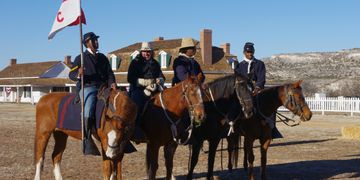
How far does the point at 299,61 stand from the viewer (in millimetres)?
99062

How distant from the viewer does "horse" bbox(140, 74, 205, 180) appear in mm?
8414

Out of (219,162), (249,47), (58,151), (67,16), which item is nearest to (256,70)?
(249,47)

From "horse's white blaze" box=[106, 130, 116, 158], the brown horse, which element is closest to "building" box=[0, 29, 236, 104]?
the brown horse

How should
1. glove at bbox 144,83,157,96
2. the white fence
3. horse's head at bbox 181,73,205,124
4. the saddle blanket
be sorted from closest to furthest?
1. horse's head at bbox 181,73,205,124
2. the saddle blanket
3. glove at bbox 144,83,157,96
4. the white fence

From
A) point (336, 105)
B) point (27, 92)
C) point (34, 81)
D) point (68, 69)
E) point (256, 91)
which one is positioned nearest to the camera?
point (256, 91)

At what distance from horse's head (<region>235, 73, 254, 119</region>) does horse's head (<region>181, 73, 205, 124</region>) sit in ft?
3.60

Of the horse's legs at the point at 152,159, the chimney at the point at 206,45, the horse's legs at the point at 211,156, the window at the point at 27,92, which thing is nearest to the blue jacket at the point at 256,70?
the horse's legs at the point at 211,156

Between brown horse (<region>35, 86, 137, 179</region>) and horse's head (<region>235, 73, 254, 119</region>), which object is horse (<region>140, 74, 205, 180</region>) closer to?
brown horse (<region>35, 86, 137, 179</region>)

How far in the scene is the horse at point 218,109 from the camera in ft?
30.9

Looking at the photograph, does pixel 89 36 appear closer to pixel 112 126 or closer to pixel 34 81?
pixel 112 126

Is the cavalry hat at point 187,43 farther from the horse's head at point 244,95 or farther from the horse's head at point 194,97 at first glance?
the horse's head at point 194,97

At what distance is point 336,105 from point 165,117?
102ft

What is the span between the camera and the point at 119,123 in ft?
24.3

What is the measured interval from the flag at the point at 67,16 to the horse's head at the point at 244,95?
3.12 m
